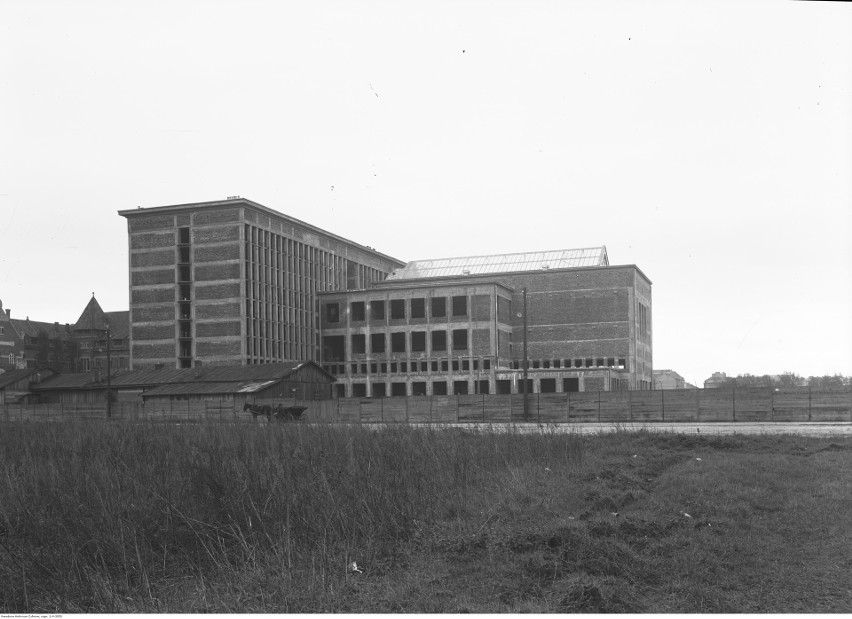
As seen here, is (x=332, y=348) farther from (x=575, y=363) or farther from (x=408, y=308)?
(x=575, y=363)

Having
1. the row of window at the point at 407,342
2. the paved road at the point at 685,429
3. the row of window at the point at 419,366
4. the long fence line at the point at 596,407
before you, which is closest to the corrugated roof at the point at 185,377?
the long fence line at the point at 596,407

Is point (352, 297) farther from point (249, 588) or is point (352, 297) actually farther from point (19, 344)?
point (249, 588)

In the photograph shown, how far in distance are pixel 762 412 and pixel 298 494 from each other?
110 ft

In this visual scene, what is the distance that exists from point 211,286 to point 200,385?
17.4 metres

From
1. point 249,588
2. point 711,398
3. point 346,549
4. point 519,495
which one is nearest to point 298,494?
point 346,549

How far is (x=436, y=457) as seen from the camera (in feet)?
49.3

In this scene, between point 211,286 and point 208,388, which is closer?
point 208,388

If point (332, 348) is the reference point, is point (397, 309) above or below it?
above

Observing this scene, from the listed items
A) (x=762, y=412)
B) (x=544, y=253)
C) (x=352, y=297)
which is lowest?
(x=762, y=412)

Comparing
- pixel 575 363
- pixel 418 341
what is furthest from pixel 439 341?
pixel 575 363

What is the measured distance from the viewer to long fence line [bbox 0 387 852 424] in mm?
38281

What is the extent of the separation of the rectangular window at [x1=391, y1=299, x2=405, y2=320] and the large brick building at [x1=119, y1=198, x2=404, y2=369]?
32.5 ft

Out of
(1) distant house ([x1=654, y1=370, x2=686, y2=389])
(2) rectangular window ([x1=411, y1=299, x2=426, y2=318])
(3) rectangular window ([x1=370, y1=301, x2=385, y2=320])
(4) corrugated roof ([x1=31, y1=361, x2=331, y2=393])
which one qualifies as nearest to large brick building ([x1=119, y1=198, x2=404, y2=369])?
(3) rectangular window ([x1=370, y1=301, x2=385, y2=320])

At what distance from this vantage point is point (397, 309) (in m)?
76.3
